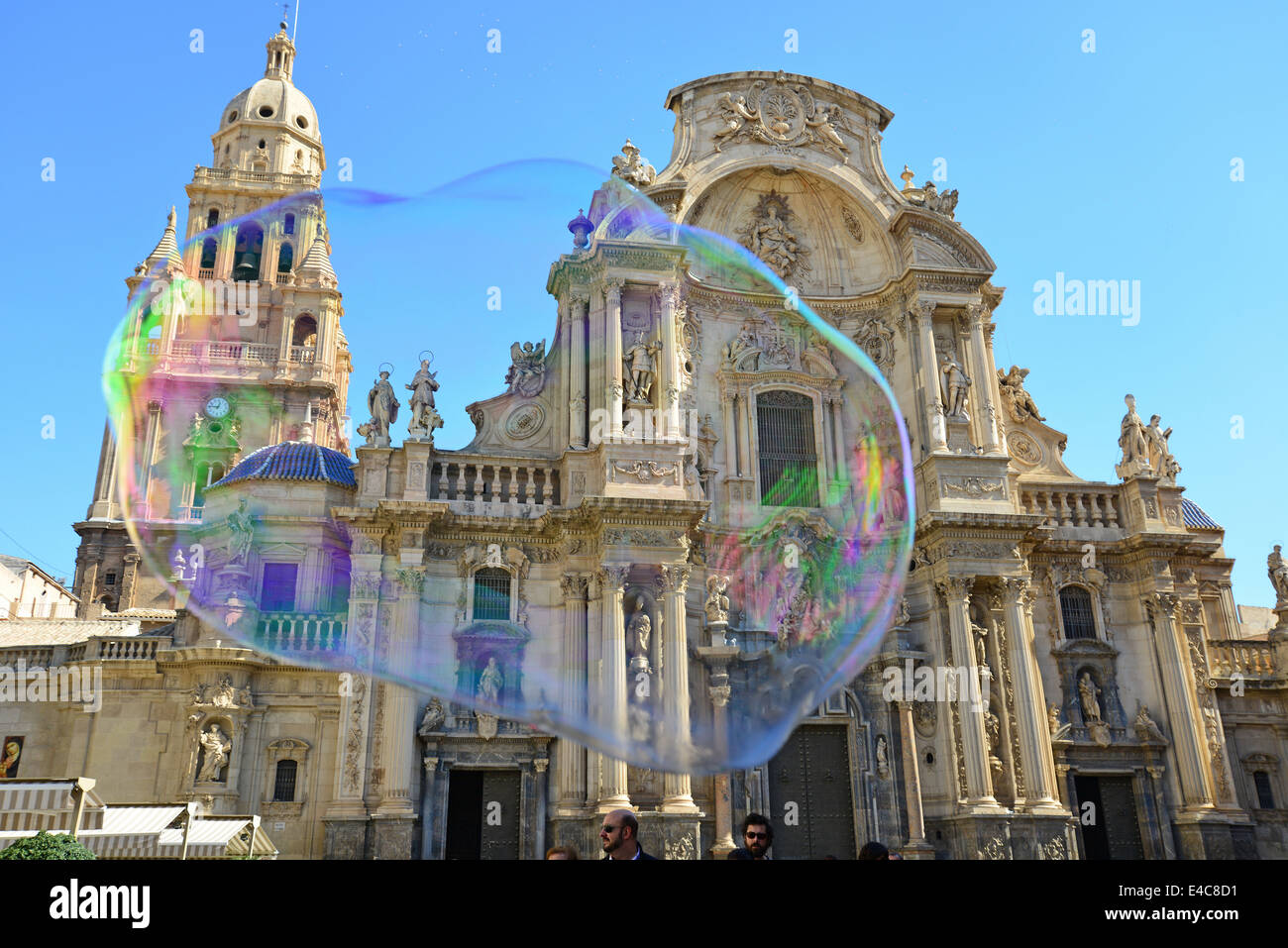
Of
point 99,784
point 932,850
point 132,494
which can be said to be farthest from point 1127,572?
point 132,494

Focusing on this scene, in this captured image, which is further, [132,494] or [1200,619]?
[132,494]

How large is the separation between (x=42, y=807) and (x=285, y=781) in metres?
8.54

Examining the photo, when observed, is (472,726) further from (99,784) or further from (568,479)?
(99,784)

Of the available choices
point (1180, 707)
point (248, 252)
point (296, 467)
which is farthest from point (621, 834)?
point (248, 252)

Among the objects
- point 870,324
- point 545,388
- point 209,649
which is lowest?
point 209,649

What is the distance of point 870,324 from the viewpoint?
1235 inches

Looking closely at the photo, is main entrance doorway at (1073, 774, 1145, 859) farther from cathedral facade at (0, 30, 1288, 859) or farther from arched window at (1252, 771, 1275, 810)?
arched window at (1252, 771, 1275, 810)

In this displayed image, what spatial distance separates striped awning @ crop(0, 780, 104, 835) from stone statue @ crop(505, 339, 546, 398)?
14.8 metres

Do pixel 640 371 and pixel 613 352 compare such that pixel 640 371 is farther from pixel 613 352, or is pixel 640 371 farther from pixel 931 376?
pixel 931 376

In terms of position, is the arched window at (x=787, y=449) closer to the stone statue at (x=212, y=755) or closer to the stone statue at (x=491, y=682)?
the stone statue at (x=491, y=682)

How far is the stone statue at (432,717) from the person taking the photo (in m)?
23.8

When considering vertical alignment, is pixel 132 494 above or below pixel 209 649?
above

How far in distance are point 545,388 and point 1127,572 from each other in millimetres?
17545
